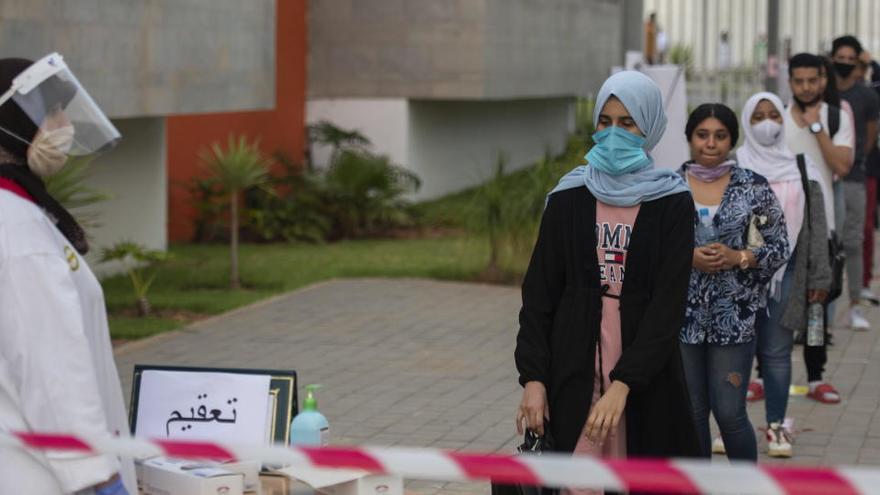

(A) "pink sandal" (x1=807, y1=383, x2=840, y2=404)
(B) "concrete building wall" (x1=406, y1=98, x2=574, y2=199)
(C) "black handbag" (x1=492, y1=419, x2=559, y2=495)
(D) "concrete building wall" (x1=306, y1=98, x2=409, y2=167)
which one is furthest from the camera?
(B) "concrete building wall" (x1=406, y1=98, x2=574, y2=199)

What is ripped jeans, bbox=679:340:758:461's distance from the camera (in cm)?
628

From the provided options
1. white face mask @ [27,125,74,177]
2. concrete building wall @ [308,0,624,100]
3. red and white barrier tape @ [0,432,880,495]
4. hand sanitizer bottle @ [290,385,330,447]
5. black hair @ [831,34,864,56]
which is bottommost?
hand sanitizer bottle @ [290,385,330,447]

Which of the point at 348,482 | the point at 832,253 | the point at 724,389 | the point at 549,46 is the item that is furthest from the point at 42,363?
the point at 549,46

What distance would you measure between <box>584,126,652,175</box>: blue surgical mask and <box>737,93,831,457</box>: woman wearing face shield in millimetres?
2704

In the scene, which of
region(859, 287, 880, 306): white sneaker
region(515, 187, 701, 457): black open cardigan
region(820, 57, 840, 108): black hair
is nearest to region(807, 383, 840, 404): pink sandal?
region(820, 57, 840, 108): black hair

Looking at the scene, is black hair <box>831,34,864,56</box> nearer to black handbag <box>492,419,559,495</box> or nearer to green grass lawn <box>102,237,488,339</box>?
green grass lawn <box>102,237,488,339</box>

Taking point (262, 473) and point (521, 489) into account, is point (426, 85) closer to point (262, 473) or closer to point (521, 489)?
point (262, 473)

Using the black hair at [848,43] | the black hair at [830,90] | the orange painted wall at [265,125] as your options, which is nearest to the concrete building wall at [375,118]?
the orange painted wall at [265,125]

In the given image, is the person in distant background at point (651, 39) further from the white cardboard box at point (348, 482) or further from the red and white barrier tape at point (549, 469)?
the red and white barrier tape at point (549, 469)

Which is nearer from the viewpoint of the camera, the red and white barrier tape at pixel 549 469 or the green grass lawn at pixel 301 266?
the red and white barrier tape at pixel 549 469

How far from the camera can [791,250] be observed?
7508 mm

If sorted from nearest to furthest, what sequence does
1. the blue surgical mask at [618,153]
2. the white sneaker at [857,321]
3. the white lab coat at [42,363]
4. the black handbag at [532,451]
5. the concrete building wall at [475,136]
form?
1. the white lab coat at [42,363]
2. the black handbag at [532,451]
3. the blue surgical mask at [618,153]
4. the white sneaker at [857,321]
5. the concrete building wall at [475,136]

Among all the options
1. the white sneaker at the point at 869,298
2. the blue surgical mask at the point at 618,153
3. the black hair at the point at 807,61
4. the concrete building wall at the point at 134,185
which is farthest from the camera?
the concrete building wall at the point at 134,185

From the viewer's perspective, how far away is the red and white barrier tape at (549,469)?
325cm
